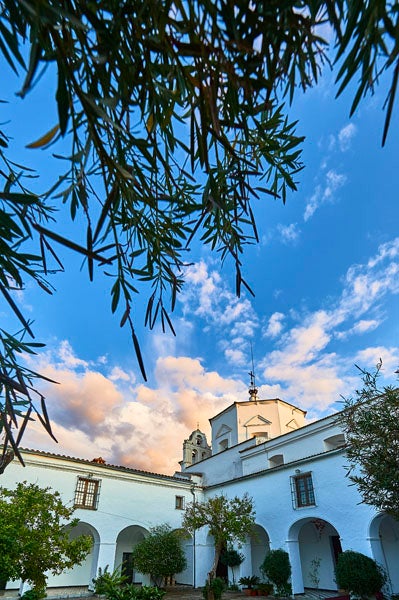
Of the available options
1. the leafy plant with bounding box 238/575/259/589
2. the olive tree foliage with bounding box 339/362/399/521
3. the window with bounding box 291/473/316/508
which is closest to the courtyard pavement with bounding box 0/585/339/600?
the leafy plant with bounding box 238/575/259/589

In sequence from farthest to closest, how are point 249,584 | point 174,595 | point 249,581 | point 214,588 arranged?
point 174,595, point 249,581, point 249,584, point 214,588

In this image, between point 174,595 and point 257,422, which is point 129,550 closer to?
point 174,595

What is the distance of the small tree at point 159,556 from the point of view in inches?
628

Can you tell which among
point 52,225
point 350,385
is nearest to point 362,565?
point 350,385

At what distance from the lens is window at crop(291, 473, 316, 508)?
579 inches

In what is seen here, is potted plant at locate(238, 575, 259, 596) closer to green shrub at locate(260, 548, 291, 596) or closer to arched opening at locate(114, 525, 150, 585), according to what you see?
green shrub at locate(260, 548, 291, 596)

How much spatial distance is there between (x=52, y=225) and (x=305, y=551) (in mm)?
18009

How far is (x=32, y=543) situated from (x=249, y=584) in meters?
10.9

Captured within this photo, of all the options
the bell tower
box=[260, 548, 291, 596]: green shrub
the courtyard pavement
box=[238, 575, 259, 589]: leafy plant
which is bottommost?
the courtyard pavement

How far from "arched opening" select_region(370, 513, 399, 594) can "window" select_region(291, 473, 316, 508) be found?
2539 mm

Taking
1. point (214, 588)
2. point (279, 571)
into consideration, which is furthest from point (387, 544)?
point (214, 588)

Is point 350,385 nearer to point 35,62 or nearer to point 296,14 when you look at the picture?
point 296,14

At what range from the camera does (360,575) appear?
1091 cm

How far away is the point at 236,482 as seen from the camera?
18.9 metres
